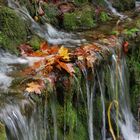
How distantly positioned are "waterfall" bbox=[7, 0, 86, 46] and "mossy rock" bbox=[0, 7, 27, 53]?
1.27ft

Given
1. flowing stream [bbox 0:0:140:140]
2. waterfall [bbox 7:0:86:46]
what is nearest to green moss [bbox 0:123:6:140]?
flowing stream [bbox 0:0:140:140]

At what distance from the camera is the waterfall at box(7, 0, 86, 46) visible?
22.5ft

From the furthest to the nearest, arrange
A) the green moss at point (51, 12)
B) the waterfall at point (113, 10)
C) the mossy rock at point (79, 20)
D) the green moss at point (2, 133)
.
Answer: the waterfall at point (113, 10) < the mossy rock at point (79, 20) < the green moss at point (51, 12) < the green moss at point (2, 133)

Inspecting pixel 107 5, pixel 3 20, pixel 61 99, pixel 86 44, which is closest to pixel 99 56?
pixel 86 44

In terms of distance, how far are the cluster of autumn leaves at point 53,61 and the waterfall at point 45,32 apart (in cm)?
46

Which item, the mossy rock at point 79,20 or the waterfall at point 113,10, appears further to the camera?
the waterfall at point 113,10

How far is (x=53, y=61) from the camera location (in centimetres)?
526

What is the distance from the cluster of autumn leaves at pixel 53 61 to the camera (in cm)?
492

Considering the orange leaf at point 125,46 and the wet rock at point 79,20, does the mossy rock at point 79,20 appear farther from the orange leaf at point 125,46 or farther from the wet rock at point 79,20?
the orange leaf at point 125,46

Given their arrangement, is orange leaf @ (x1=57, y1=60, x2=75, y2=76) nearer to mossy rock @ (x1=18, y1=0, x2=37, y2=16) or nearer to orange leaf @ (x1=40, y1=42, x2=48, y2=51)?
orange leaf @ (x1=40, y1=42, x2=48, y2=51)

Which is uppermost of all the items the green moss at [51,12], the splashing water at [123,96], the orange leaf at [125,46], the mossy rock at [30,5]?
the mossy rock at [30,5]

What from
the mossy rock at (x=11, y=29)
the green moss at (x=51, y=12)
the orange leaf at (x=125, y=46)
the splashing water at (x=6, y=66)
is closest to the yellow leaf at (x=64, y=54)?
the splashing water at (x=6, y=66)

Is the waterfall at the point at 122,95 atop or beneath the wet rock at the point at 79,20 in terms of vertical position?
beneath

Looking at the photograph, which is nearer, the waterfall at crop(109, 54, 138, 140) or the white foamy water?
the white foamy water
